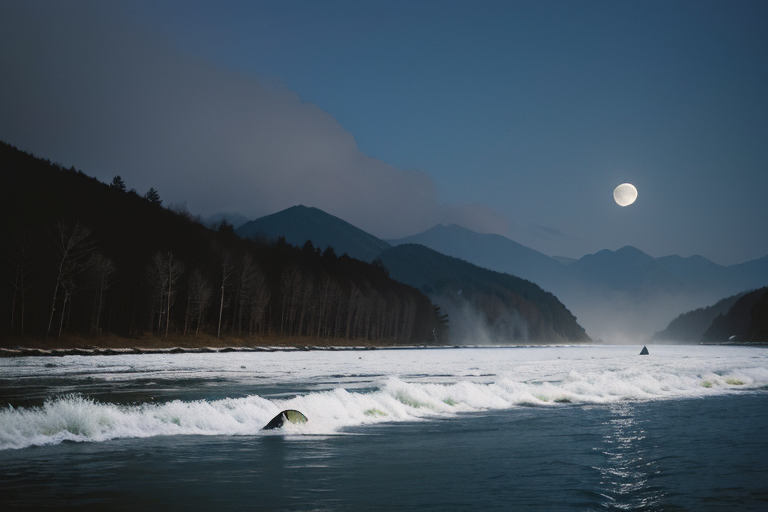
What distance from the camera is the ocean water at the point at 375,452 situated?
12445 mm

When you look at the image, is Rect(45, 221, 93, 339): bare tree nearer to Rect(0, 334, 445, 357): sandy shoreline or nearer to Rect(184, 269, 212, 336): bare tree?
Rect(0, 334, 445, 357): sandy shoreline

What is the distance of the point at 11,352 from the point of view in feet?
233

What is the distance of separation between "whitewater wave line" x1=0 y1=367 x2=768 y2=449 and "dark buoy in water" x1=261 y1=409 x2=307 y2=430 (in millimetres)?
340

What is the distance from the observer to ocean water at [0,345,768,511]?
12445 mm

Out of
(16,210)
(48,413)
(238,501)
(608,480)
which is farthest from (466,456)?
(16,210)

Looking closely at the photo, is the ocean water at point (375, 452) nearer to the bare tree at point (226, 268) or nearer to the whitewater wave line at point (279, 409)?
the whitewater wave line at point (279, 409)

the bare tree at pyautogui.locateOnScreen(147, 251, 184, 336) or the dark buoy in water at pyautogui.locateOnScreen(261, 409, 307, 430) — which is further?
the bare tree at pyautogui.locateOnScreen(147, 251, 184, 336)

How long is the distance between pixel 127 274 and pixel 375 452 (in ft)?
359

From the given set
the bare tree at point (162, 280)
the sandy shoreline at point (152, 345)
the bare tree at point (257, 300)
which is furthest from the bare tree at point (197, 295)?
the bare tree at point (257, 300)

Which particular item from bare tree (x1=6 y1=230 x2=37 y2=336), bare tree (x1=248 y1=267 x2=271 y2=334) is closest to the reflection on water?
bare tree (x1=6 y1=230 x2=37 y2=336)

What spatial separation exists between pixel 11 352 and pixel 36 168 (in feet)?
258

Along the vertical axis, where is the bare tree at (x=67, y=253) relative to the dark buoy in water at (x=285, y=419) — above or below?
above

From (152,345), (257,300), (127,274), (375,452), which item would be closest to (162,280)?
(152,345)

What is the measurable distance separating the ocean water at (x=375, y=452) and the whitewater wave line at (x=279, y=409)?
9cm
